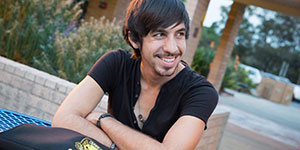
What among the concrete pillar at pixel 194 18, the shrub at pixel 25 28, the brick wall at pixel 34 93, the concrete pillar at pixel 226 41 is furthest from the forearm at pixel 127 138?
the concrete pillar at pixel 226 41

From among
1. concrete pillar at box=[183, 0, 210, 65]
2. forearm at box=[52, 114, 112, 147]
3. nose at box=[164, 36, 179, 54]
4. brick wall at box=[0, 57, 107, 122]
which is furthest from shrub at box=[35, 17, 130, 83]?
concrete pillar at box=[183, 0, 210, 65]

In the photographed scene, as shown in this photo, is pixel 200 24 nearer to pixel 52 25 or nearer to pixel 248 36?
pixel 52 25

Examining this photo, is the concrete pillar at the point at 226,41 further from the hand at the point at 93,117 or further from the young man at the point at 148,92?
the hand at the point at 93,117

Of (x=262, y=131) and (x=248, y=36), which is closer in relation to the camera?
(x=262, y=131)

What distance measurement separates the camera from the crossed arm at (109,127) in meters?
1.74

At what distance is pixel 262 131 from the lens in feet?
25.6

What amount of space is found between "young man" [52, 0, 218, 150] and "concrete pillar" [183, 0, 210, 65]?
16.9 ft

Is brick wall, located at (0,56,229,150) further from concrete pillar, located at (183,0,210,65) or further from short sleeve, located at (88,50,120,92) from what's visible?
concrete pillar, located at (183,0,210,65)

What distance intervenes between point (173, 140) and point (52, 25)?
12.3 ft

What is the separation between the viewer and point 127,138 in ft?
5.79

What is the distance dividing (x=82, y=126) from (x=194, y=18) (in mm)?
5792

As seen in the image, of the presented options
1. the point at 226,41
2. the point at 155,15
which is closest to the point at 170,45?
the point at 155,15

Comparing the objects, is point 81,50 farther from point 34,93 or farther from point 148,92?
point 148,92

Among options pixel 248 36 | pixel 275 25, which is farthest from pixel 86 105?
pixel 275 25
